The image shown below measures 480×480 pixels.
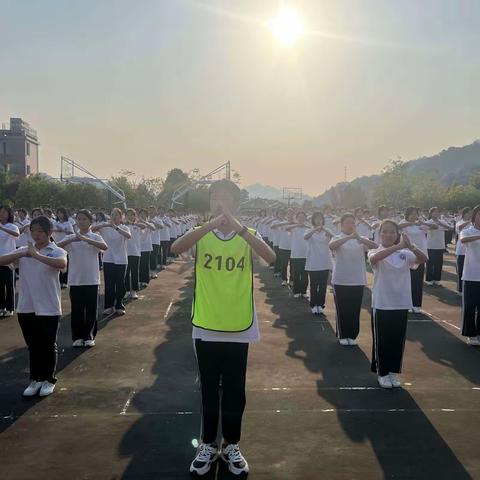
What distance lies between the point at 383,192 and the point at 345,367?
77.2m

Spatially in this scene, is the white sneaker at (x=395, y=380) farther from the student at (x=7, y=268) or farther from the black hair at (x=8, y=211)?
the black hair at (x=8, y=211)

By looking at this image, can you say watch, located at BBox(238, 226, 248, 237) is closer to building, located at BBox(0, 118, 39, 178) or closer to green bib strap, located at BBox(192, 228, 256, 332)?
green bib strap, located at BBox(192, 228, 256, 332)

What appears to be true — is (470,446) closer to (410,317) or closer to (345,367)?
(345,367)

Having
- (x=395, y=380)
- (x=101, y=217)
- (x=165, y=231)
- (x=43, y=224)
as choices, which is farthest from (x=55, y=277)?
(x=165, y=231)

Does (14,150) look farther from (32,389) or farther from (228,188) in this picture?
(228,188)

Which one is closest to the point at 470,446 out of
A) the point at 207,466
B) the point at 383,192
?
the point at 207,466

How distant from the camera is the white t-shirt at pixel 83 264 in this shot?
786 centimetres

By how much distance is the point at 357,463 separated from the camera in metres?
4.29

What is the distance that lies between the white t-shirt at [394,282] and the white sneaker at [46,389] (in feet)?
12.3

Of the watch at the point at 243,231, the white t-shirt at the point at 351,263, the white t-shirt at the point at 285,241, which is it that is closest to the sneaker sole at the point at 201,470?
the watch at the point at 243,231

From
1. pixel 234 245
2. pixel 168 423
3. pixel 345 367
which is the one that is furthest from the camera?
pixel 345 367

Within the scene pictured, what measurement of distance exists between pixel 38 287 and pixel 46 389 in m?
1.10

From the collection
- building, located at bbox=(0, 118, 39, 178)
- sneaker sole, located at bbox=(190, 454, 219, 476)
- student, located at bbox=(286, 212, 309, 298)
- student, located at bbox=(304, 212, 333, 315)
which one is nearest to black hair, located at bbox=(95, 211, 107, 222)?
student, located at bbox=(286, 212, 309, 298)

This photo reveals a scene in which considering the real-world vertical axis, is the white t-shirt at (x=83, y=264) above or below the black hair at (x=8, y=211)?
below
